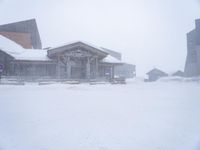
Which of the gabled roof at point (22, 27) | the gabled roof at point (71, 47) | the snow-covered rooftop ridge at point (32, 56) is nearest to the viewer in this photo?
the gabled roof at point (71, 47)

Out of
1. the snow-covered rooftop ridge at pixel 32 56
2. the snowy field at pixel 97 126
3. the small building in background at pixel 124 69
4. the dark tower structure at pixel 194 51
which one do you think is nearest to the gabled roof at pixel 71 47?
the snow-covered rooftop ridge at pixel 32 56

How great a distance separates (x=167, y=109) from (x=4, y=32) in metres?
29.2

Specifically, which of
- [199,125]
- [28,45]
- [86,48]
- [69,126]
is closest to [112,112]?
[69,126]

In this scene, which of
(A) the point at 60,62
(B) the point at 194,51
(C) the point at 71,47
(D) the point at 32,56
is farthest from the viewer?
(B) the point at 194,51

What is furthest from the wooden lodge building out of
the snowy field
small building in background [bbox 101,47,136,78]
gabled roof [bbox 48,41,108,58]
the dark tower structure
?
small building in background [bbox 101,47,136,78]

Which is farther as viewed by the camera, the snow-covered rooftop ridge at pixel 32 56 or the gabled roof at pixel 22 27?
the gabled roof at pixel 22 27

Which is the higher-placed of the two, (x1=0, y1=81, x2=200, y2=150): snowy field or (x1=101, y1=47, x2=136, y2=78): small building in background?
(x1=101, y1=47, x2=136, y2=78): small building in background

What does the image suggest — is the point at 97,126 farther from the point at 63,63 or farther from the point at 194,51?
the point at 194,51

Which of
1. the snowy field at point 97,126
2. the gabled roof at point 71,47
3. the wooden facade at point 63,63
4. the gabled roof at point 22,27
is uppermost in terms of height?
the gabled roof at point 22,27

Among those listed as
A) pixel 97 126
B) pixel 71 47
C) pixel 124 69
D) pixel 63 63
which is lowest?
pixel 97 126

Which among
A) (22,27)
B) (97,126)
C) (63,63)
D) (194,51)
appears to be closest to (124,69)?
(194,51)

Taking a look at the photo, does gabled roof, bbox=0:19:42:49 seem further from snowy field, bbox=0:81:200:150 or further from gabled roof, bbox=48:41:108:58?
snowy field, bbox=0:81:200:150

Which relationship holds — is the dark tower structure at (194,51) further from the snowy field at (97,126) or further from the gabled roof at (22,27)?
the gabled roof at (22,27)

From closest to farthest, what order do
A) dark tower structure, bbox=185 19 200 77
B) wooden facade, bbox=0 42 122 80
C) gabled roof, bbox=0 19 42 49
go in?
1. wooden facade, bbox=0 42 122 80
2. dark tower structure, bbox=185 19 200 77
3. gabled roof, bbox=0 19 42 49
